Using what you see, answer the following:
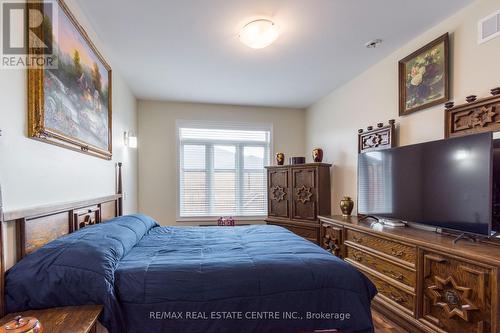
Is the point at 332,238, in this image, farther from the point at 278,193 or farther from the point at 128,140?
the point at 128,140

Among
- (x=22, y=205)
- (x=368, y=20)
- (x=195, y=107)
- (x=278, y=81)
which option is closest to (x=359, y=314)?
(x=22, y=205)

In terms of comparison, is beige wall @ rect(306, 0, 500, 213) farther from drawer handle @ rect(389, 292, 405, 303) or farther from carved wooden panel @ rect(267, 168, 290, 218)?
drawer handle @ rect(389, 292, 405, 303)

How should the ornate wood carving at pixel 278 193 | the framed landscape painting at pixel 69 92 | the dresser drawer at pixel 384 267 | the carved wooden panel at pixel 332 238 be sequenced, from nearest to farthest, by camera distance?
1. the framed landscape painting at pixel 69 92
2. the dresser drawer at pixel 384 267
3. the carved wooden panel at pixel 332 238
4. the ornate wood carving at pixel 278 193

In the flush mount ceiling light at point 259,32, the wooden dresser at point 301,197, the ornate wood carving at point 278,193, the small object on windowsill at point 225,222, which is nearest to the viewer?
the flush mount ceiling light at point 259,32

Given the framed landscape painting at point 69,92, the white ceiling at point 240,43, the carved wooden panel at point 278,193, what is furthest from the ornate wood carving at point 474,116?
the framed landscape painting at point 69,92

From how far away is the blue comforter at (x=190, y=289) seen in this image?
1.34 metres

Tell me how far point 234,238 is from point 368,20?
2.15m

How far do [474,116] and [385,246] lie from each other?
123 centimetres

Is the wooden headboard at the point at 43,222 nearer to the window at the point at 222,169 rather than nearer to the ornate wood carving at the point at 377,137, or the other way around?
the window at the point at 222,169

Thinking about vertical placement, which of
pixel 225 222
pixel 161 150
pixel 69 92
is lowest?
pixel 225 222

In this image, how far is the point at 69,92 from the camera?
195cm

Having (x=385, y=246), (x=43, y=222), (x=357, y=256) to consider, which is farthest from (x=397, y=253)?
(x=43, y=222)

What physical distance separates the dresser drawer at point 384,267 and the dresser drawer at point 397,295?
79 millimetres

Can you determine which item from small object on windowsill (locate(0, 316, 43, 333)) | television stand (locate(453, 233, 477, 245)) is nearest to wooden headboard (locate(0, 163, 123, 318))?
small object on windowsill (locate(0, 316, 43, 333))
